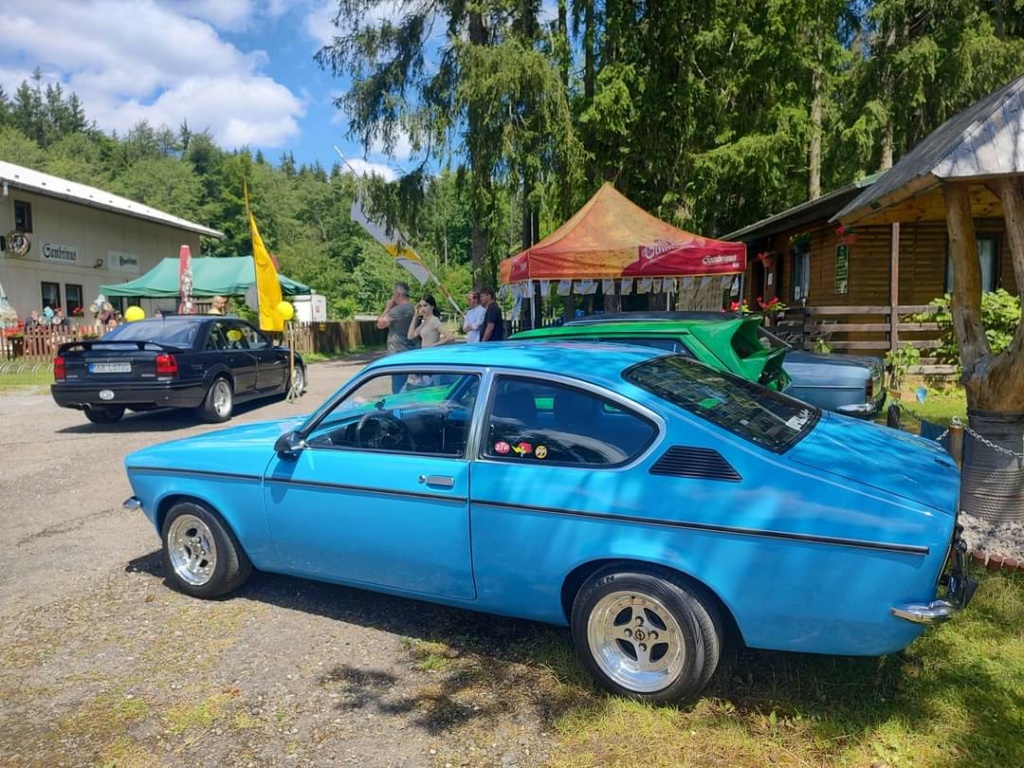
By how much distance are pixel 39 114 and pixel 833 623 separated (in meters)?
115

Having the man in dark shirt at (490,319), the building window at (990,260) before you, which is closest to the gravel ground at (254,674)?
the man in dark shirt at (490,319)

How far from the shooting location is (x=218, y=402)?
1047 centimetres

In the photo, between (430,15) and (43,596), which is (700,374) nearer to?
(43,596)

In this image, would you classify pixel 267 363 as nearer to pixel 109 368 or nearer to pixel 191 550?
pixel 109 368

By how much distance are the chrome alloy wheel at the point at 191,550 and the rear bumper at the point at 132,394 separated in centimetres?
574

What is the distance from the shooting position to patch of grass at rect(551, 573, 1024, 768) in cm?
284

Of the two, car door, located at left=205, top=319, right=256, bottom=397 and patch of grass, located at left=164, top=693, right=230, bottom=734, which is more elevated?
car door, located at left=205, top=319, right=256, bottom=397

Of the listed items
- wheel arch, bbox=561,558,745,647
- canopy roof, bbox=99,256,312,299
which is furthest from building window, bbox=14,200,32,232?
wheel arch, bbox=561,558,745,647

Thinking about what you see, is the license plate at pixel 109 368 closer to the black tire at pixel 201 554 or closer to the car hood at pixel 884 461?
the black tire at pixel 201 554

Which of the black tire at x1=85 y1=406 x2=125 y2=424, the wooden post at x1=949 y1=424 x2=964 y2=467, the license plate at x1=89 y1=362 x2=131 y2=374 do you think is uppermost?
the license plate at x1=89 y1=362 x2=131 y2=374

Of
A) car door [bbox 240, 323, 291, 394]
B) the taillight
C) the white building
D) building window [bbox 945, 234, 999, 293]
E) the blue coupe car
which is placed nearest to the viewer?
the blue coupe car

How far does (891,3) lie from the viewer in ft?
70.0

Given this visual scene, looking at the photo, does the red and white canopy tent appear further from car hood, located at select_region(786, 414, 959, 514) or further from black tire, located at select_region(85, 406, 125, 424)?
car hood, located at select_region(786, 414, 959, 514)

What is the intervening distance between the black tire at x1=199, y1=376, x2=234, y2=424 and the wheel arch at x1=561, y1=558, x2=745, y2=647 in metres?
8.04
